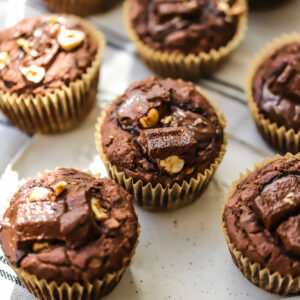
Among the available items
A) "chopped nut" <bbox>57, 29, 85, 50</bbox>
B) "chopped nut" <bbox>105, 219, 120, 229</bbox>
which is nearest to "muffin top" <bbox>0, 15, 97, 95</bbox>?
"chopped nut" <bbox>57, 29, 85, 50</bbox>

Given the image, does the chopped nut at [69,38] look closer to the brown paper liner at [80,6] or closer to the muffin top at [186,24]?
the muffin top at [186,24]

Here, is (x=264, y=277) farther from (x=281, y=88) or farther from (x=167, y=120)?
(x=281, y=88)

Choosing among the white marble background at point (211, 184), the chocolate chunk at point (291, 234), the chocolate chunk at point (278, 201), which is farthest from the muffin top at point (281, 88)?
the chocolate chunk at point (291, 234)

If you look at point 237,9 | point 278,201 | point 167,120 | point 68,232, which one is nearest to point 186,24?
point 237,9

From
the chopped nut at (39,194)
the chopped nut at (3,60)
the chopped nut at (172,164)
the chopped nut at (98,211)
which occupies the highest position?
the chopped nut at (3,60)

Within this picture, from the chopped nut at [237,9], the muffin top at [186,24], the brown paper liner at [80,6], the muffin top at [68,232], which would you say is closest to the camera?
the muffin top at [68,232]
